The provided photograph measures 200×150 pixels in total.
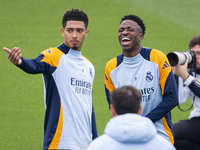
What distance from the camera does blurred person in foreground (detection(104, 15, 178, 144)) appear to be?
3.20 m

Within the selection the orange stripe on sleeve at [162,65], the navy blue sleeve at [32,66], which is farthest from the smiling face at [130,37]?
the navy blue sleeve at [32,66]

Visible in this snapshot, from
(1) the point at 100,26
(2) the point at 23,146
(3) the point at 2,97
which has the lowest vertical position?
(2) the point at 23,146

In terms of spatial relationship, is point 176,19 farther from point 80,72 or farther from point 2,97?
point 80,72

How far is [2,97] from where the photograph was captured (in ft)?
22.7

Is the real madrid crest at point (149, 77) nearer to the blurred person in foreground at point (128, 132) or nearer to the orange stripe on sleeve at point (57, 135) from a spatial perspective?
the orange stripe on sleeve at point (57, 135)

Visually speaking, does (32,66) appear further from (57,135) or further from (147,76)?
(147,76)

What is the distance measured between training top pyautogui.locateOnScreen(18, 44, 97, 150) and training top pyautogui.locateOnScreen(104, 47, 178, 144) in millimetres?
407

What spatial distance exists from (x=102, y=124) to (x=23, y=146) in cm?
143

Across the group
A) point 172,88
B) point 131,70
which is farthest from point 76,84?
point 172,88

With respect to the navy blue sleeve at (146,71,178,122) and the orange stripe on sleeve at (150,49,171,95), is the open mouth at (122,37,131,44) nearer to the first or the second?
the orange stripe on sleeve at (150,49,171,95)

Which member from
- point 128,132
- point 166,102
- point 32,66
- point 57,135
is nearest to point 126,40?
point 166,102

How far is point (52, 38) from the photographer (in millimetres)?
9719

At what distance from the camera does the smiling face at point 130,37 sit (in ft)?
10.9

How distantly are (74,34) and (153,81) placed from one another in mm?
891
